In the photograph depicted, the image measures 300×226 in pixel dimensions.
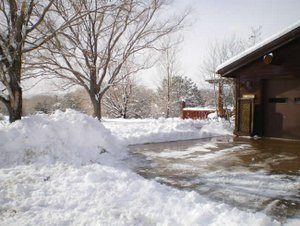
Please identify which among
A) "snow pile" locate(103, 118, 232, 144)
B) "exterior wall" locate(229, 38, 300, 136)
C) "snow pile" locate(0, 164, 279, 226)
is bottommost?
"snow pile" locate(0, 164, 279, 226)

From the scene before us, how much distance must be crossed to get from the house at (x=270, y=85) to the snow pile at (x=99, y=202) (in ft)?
25.6

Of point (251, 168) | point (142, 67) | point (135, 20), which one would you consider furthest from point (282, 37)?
point (142, 67)

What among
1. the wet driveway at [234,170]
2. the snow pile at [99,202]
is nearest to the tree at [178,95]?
the wet driveway at [234,170]

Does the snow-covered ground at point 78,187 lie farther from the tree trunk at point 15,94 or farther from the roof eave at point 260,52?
the roof eave at point 260,52

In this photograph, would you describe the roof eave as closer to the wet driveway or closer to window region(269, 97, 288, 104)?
window region(269, 97, 288, 104)

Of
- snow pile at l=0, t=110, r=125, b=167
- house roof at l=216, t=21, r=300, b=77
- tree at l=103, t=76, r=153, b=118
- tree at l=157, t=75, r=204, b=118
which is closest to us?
snow pile at l=0, t=110, r=125, b=167

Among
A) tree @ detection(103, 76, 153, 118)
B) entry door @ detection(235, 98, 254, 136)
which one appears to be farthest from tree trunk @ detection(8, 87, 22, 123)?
tree @ detection(103, 76, 153, 118)

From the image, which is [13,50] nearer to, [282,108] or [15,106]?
[15,106]

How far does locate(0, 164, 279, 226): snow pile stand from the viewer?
11.7 feet

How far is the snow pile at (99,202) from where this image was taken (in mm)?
3570

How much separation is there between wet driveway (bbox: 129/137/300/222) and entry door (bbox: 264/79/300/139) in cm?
108

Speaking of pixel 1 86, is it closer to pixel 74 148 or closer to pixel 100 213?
pixel 74 148

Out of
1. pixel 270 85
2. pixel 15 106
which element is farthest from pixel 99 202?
pixel 270 85

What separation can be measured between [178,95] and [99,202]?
44.5 meters
